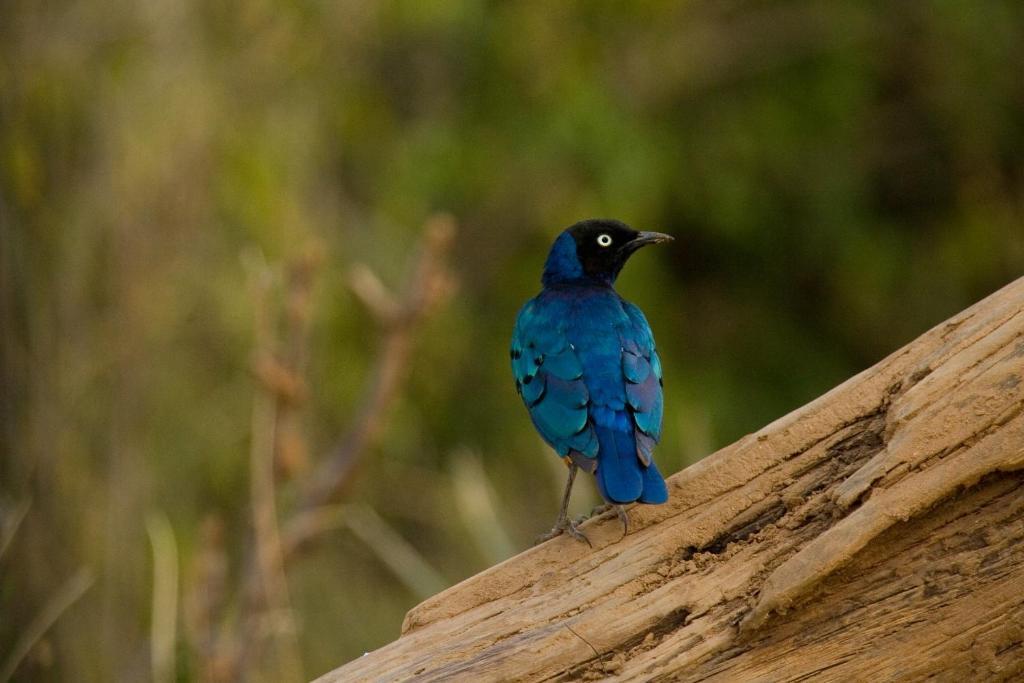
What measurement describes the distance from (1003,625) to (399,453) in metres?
5.56

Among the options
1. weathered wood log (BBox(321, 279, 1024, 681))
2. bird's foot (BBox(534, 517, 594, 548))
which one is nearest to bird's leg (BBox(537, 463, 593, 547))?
bird's foot (BBox(534, 517, 594, 548))

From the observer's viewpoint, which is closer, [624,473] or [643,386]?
[624,473]

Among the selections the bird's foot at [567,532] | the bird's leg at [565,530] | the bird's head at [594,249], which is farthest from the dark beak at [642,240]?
the bird's foot at [567,532]

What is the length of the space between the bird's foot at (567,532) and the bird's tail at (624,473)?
141mm

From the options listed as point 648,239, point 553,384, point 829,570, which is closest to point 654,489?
point 829,570

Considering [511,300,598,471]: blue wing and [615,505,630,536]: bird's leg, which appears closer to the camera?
[615,505,630,536]: bird's leg

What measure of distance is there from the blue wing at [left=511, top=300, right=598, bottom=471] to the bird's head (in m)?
0.41

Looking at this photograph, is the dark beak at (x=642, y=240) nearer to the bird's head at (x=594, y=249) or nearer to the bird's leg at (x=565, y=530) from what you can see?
the bird's head at (x=594, y=249)

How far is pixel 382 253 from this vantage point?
830 cm

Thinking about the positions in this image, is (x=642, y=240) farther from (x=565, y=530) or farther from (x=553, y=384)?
(x=565, y=530)

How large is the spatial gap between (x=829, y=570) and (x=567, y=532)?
0.74 meters

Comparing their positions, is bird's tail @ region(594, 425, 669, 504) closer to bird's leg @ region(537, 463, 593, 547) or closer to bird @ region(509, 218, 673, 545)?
bird @ region(509, 218, 673, 545)

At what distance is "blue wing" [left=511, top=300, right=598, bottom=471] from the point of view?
3715 millimetres

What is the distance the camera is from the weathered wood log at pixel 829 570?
3.14m
